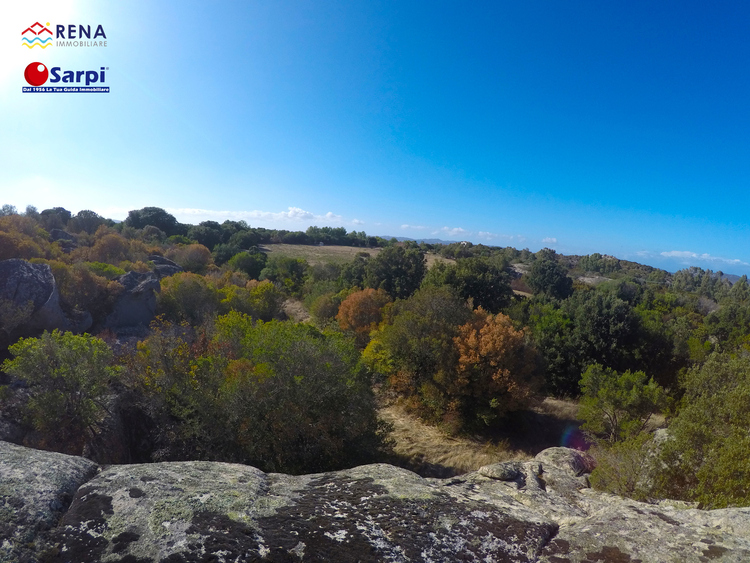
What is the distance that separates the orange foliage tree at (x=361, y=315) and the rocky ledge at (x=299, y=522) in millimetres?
20185

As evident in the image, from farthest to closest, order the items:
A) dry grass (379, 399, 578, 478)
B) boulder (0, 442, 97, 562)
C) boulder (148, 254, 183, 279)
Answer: boulder (148, 254, 183, 279), dry grass (379, 399, 578, 478), boulder (0, 442, 97, 562)

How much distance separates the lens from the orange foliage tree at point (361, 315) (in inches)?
972

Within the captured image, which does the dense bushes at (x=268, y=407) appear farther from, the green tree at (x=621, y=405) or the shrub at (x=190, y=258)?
the shrub at (x=190, y=258)

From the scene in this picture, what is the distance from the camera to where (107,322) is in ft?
70.9

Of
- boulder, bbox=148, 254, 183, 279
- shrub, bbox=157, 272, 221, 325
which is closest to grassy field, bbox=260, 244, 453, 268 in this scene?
boulder, bbox=148, 254, 183, 279

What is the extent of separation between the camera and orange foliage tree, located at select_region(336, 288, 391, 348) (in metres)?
24.7

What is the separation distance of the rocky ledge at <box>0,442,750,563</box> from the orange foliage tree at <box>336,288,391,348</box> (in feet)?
66.2

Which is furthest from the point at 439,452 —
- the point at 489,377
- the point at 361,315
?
the point at 361,315

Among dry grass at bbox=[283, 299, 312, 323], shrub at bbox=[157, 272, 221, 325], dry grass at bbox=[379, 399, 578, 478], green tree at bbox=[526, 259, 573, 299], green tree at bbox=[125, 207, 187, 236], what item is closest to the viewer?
dry grass at bbox=[379, 399, 578, 478]

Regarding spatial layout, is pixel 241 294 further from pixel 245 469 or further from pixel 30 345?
pixel 245 469

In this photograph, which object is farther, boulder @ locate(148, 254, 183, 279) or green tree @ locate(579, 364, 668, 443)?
boulder @ locate(148, 254, 183, 279)

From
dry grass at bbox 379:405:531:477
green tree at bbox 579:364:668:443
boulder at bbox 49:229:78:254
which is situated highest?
boulder at bbox 49:229:78:254

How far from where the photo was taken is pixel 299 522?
3.54 m

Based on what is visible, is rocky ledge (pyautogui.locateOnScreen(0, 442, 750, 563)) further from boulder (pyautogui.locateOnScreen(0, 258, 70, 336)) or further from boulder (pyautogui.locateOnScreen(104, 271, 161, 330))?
boulder (pyautogui.locateOnScreen(104, 271, 161, 330))
